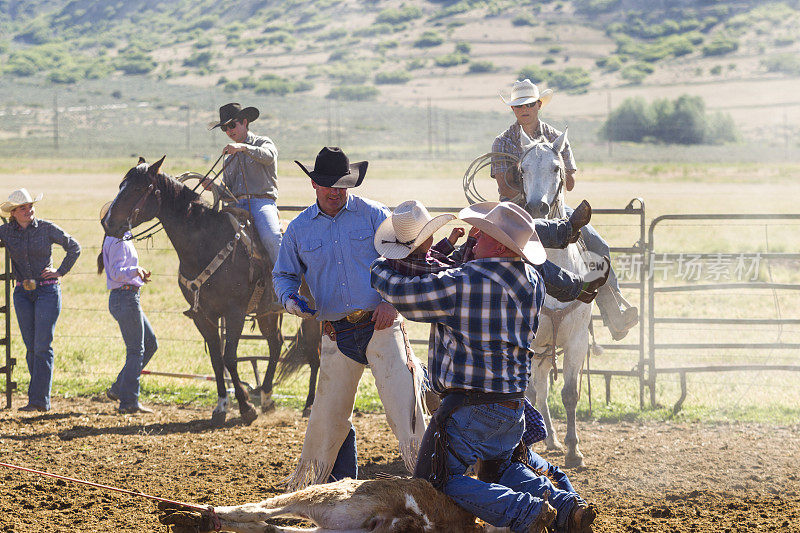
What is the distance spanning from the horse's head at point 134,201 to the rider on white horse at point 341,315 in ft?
10.4

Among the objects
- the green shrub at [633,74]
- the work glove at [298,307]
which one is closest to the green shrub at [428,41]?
the green shrub at [633,74]

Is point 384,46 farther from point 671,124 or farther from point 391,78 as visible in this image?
point 671,124

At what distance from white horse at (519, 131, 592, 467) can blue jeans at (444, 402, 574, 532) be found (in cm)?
261

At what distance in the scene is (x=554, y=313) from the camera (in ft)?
23.1

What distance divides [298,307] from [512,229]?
1.42m

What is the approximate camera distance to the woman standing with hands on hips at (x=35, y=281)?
8789 millimetres

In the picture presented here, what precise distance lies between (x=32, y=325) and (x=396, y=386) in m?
5.26

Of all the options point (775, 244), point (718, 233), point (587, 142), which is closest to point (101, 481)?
point (775, 244)

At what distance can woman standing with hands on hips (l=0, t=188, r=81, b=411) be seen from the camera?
879cm

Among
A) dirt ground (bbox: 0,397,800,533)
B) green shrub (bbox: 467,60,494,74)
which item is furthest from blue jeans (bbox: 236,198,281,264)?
green shrub (bbox: 467,60,494,74)

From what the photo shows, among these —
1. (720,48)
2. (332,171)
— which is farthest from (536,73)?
(332,171)

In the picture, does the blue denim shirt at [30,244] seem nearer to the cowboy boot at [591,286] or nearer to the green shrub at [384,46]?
the cowboy boot at [591,286]

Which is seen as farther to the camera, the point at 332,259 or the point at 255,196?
the point at 255,196

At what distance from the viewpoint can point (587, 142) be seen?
2650 inches
